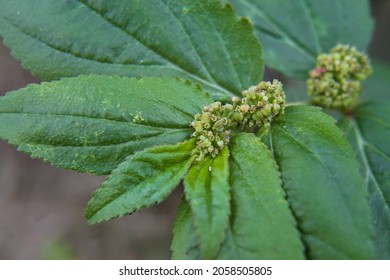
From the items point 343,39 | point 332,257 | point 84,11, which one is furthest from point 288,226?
point 343,39

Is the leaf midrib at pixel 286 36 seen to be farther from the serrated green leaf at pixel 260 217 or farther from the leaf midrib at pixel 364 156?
the serrated green leaf at pixel 260 217

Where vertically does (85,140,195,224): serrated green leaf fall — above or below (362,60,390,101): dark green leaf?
below

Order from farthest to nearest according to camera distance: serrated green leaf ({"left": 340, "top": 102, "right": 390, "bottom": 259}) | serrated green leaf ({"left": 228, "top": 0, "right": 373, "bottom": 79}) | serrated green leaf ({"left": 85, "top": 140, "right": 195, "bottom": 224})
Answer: serrated green leaf ({"left": 228, "top": 0, "right": 373, "bottom": 79}) < serrated green leaf ({"left": 340, "top": 102, "right": 390, "bottom": 259}) < serrated green leaf ({"left": 85, "top": 140, "right": 195, "bottom": 224})

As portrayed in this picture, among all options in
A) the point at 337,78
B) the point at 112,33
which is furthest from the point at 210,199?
the point at 337,78

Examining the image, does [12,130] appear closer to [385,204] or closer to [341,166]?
[341,166]

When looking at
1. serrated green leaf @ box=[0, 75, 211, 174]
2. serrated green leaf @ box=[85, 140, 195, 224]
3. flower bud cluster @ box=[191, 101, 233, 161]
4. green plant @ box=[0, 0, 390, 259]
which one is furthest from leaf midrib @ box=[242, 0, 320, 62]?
serrated green leaf @ box=[85, 140, 195, 224]

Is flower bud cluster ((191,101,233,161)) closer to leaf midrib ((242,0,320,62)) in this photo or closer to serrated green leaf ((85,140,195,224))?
serrated green leaf ((85,140,195,224))
